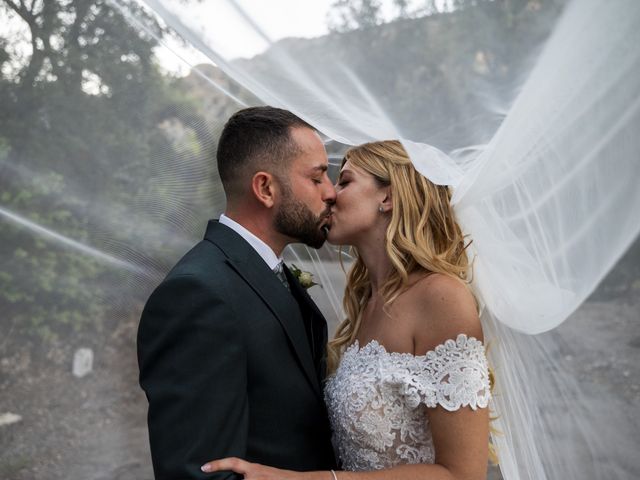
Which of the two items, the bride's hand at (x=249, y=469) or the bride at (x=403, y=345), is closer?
the bride's hand at (x=249, y=469)

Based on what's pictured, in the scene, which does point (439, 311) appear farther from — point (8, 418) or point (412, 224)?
point (8, 418)

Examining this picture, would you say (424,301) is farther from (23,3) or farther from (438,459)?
(23,3)

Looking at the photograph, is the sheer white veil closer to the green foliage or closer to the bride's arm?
the bride's arm

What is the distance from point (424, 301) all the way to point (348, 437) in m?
0.54

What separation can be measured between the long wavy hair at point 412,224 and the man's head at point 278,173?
248 millimetres

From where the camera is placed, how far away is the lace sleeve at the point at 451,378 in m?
2.10

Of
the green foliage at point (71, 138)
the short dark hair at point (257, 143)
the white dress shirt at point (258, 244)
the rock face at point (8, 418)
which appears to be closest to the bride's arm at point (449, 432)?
the white dress shirt at point (258, 244)

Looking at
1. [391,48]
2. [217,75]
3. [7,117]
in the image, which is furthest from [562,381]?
[7,117]

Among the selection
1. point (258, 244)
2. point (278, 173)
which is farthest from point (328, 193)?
point (258, 244)

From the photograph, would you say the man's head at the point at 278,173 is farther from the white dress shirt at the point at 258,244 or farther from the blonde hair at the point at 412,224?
the blonde hair at the point at 412,224

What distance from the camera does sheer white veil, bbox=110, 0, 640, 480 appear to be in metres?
1.88

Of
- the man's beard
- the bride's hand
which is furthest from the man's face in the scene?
the bride's hand

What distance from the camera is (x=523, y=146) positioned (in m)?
1.97

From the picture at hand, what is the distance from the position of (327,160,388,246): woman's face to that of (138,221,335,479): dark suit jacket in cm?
40
